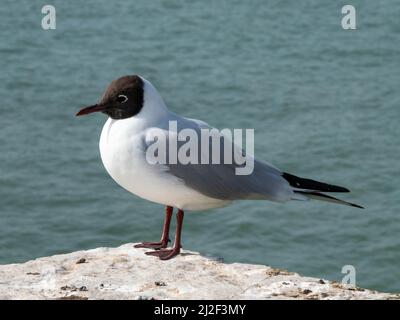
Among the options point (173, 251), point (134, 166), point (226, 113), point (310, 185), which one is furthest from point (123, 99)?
point (226, 113)

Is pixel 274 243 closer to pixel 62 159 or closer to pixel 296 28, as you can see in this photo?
pixel 62 159

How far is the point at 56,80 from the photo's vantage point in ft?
70.3

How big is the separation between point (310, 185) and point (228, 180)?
58 centimetres

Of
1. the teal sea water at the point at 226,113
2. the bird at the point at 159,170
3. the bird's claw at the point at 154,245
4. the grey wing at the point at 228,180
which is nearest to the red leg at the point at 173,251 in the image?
the bird at the point at 159,170

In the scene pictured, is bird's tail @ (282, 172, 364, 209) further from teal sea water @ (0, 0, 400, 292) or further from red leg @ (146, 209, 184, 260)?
teal sea water @ (0, 0, 400, 292)

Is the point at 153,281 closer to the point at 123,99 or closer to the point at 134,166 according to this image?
the point at 134,166

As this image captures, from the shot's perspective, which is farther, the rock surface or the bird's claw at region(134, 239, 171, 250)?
the bird's claw at region(134, 239, 171, 250)

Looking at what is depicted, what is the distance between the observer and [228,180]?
790 centimetres

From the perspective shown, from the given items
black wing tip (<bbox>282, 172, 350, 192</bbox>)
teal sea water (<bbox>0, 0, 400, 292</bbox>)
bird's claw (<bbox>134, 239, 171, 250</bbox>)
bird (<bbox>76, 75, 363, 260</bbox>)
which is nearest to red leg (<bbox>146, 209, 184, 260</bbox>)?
bird (<bbox>76, 75, 363, 260</bbox>)

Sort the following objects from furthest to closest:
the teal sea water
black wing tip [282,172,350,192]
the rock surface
Answer: the teal sea water < black wing tip [282,172,350,192] < the rock surface

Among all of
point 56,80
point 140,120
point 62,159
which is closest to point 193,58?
point 56,80

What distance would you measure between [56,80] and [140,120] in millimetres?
14023

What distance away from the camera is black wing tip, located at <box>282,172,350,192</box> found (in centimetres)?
784

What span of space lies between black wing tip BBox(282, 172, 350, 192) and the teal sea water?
6269 millimetres
